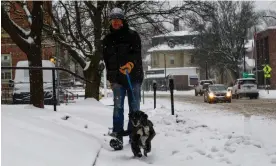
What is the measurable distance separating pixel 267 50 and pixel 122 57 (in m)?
58.8

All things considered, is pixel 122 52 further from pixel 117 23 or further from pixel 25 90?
pixel 25 90

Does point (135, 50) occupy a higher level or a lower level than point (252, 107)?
higher

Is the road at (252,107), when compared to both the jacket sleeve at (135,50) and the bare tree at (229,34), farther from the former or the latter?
the bare tree at (229,34)

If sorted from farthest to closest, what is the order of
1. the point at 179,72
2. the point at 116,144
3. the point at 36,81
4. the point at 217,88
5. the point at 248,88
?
the point at 179,72 → the point at 248,88 → the point at 217,88 → the point at 36,81 → the point at 116,144

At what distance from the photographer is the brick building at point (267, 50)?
196 feet

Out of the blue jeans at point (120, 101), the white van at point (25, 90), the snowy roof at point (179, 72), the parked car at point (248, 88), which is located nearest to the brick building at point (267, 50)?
the snowy roof at point (179, 72)

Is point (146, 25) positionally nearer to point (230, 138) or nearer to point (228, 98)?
point (228, 98)

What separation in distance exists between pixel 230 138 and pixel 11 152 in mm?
4377

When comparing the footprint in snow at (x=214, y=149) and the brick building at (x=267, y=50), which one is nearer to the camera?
the footprint in snow at (x=214, y=149)

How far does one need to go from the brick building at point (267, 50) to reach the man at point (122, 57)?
55.6 meters

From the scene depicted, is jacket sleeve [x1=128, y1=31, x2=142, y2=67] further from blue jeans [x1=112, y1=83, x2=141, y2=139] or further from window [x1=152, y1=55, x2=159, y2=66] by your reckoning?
window [x1=152, y1=55, x2=159, y2=66]

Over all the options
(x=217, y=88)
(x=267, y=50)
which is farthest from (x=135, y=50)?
(x=267, y=50)

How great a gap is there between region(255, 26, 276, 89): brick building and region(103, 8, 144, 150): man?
182 feet

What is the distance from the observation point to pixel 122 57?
6.37m
